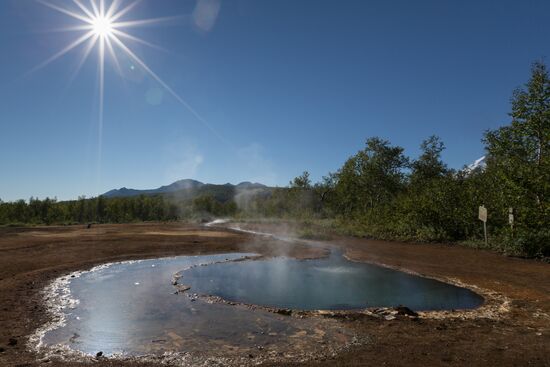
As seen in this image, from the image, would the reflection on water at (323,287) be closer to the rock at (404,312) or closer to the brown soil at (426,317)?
the rock at (404,312)

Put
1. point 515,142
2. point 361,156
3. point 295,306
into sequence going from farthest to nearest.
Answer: point 361,156
point 515,142
point 295,306

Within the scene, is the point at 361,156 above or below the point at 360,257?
above

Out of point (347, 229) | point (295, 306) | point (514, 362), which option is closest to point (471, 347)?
point (514, 362)

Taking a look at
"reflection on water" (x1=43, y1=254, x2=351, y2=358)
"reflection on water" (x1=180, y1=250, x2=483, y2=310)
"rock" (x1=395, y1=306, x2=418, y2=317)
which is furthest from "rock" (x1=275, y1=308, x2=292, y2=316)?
Answer: "rock" (x1=395, y1=306, x2=418, y2=317)

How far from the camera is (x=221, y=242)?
24.9m

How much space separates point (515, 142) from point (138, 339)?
23.6 m

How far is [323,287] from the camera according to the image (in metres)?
12.2

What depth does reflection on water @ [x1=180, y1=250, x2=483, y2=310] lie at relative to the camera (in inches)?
407

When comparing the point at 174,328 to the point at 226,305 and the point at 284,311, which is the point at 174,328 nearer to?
the point at 226,305

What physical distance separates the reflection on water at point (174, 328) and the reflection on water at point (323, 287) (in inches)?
56.2

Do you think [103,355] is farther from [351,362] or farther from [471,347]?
[471,347]

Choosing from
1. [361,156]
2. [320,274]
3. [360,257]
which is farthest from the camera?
[361,156]

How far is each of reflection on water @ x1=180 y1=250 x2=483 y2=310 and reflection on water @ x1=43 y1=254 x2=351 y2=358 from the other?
1428 millimetres

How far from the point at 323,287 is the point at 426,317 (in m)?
4.05
